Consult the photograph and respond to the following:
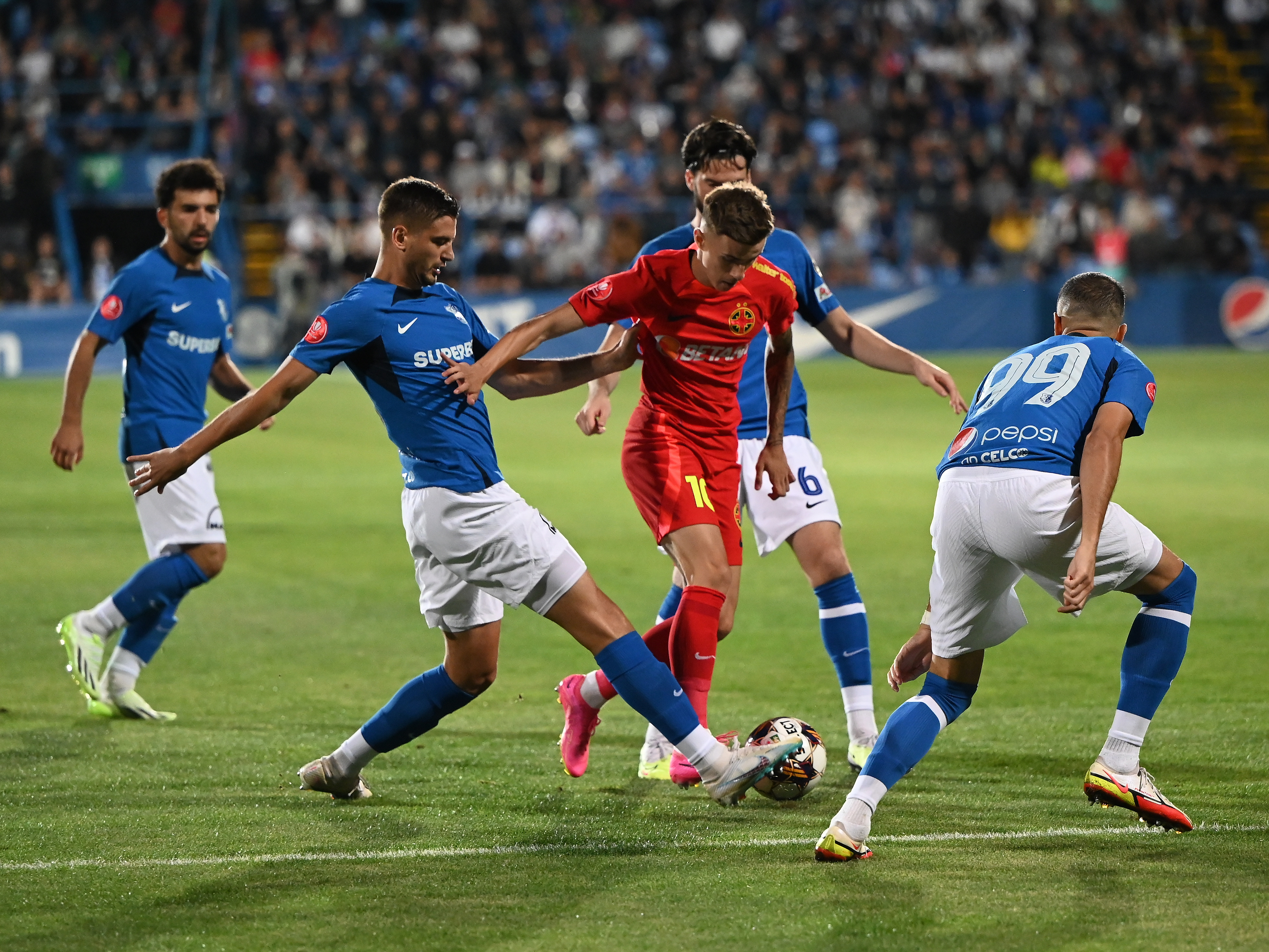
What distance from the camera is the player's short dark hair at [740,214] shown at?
5238 mm

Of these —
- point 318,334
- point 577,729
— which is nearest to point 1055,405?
point 577,729

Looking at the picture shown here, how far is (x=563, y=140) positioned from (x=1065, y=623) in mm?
19402

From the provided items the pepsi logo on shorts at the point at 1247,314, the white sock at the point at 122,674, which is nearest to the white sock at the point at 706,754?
the white sock at the point at 122,674

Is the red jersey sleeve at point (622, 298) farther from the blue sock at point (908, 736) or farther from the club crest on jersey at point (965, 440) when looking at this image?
the blue sock at point (908, 736)

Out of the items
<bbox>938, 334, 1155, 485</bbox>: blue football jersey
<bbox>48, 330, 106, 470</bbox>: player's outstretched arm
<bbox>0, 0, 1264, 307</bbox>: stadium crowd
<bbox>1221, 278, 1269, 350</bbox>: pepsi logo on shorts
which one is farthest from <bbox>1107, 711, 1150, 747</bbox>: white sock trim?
<bbox>1221, 278, 1269, 350</bbox>: pepsi logo on shorts

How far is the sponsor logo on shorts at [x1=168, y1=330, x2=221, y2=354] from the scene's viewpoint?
7.26 meters

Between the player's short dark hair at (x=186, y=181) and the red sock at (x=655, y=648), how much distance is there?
292 centimetres

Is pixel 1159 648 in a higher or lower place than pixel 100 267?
lower

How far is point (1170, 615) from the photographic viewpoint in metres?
5.16

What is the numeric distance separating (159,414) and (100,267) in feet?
A: 56.9

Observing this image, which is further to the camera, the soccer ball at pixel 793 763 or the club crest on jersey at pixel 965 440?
the soccer ball at pixel 793 763

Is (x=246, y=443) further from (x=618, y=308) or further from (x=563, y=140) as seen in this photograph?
(x=618, y=308)

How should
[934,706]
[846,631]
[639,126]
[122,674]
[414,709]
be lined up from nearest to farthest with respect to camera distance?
[934,706] < [414,709] < [846,631] < [122,674] < [639,126]

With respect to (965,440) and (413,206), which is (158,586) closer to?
(413,206)
